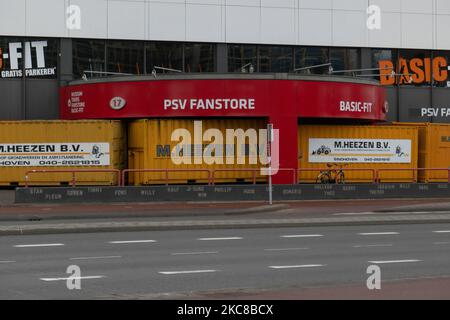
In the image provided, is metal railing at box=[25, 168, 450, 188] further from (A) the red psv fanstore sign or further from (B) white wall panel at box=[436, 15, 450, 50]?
(B) white wall panel at box=[436, 15, 450, 50]

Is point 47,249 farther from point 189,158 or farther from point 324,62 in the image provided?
point 324,62

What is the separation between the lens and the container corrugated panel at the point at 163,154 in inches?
1339

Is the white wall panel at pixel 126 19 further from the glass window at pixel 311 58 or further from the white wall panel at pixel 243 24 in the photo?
the glass window at pixel 311 58

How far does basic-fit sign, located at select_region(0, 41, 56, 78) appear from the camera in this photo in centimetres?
3878

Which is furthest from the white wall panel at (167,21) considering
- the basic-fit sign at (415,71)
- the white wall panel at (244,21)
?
the basic-fit sign at (415,71)

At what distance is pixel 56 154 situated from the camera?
112ft

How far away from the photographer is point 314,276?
13984mm

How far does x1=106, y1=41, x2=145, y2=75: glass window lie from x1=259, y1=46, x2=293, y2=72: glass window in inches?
244

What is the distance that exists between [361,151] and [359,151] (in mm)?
102

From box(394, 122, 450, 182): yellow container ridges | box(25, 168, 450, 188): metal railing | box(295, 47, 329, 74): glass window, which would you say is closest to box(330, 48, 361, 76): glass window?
box(295, 47, 329, 74): glass window

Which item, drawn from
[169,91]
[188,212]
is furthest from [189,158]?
[188,212]

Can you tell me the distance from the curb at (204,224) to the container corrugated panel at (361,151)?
10459mm

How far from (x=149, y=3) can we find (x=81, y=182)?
1059 cm

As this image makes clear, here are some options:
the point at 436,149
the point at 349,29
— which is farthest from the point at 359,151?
the point at 349,29
